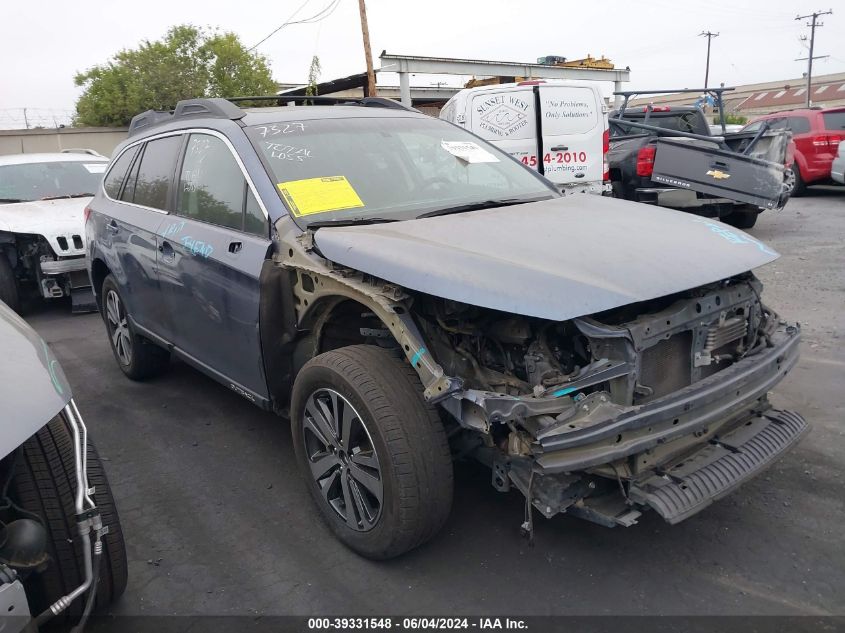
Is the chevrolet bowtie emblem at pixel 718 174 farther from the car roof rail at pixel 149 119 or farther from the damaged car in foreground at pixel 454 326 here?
the car roof rail at pixel 149 119

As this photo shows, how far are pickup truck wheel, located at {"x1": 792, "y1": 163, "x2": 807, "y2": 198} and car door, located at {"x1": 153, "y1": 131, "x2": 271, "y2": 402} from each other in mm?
12766

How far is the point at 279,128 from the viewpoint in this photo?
3754 mm

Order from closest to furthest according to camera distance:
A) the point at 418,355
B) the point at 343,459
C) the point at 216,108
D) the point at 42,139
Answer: the point at 418,355
the point at 343,459
the point at 216,108
the point at 42,139

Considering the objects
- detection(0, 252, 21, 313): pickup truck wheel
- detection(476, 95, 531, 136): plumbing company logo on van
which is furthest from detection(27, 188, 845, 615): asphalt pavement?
detection(476, 95, 531, 136): plumbing company logo on van

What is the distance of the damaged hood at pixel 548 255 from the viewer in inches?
96.8

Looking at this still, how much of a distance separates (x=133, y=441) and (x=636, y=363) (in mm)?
3248

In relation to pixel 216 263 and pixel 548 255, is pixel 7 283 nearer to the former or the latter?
pixel 216 263

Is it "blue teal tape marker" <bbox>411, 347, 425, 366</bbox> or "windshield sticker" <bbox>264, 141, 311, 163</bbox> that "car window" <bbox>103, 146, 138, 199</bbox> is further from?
"blue teal tape marker" <bbox>411, 347, 425, 366</bbox>

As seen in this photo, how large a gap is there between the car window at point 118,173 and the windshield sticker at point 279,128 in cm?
170

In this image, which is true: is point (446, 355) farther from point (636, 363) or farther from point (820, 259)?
point (820, 259)

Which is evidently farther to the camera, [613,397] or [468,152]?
[468,152]

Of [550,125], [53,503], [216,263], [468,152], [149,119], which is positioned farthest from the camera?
[550,125]

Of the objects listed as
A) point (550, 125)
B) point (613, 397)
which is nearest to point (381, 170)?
point (613, 397)

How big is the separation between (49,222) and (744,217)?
9426mm
